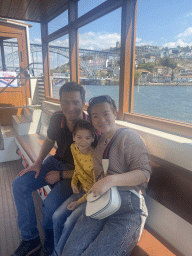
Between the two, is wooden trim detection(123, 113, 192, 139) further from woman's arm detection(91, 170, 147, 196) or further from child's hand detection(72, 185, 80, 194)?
child's hand detection(72, 185, 80, 194)

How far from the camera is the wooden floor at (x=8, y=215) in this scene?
1680 mm

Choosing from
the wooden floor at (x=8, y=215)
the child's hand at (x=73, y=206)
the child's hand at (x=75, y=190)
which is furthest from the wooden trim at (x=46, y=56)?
the child's hand at (x=73, y=206)

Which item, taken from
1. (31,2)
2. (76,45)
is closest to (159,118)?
(76,45)

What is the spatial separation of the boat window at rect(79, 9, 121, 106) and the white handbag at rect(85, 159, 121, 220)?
142cm

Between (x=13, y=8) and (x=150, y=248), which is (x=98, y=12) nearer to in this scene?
(x=13, y=8)

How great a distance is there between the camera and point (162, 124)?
1.73m

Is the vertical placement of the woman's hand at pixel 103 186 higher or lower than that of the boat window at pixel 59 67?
lower

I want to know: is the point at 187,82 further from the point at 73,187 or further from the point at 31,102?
the point at 31,102

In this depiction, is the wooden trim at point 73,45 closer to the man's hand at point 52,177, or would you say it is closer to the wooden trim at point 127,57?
the wooden trim at point 127,57

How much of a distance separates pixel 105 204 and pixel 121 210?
4.7 inches

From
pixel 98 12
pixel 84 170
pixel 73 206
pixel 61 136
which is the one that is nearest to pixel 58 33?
pixel 98 12

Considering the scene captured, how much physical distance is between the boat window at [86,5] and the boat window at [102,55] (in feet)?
0.53

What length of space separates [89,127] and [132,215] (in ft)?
1.93

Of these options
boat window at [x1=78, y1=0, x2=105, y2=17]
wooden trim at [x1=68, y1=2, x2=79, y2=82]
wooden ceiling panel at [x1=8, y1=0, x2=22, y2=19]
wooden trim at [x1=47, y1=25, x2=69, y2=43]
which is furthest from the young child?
wooden ceiling panel at [x1=8, y1=0, x2=22, y2=19]
